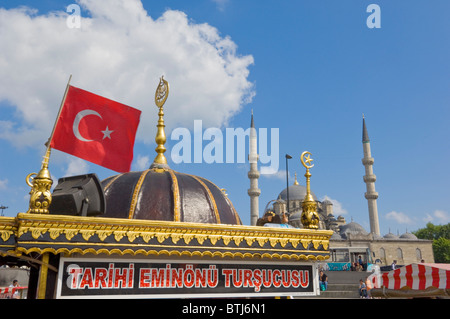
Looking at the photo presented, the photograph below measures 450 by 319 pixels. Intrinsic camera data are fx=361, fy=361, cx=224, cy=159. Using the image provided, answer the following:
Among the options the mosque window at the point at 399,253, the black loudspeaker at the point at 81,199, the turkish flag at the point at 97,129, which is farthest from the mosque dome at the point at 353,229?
the black loudspeaker at the point at 81,199

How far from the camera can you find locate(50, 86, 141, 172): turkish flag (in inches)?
183

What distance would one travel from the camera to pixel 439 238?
85.2 m

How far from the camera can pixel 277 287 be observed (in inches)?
185

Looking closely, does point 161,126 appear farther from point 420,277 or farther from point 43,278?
point 420,277

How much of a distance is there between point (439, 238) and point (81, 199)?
3868 inches

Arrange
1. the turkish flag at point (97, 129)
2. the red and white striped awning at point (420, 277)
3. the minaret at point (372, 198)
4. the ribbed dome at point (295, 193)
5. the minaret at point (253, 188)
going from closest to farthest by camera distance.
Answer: the turkish flag at point (97, 129) < the red and white striped awning at point (420, 277) < the minaret at point (253, 188) < the minaret at point (372, 198) < the ribbed dome at point (295, 193)

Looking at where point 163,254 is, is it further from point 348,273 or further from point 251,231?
point 348,273

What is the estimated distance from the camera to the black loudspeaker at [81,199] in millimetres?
4117

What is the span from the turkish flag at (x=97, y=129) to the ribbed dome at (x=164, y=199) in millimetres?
410

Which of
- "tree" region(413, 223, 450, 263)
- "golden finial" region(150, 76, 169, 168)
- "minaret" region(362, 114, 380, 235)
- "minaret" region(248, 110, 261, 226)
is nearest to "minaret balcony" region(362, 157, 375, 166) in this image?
"minaret" region(362, 114, 380, 235)

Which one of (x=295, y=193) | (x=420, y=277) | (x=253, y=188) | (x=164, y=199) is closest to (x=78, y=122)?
(x=164, y=199)

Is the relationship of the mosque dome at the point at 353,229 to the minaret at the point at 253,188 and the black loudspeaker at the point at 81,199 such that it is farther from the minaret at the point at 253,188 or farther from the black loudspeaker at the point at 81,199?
the black loudspeaker at the point at 81,199

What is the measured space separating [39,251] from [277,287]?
2867 millimetres
